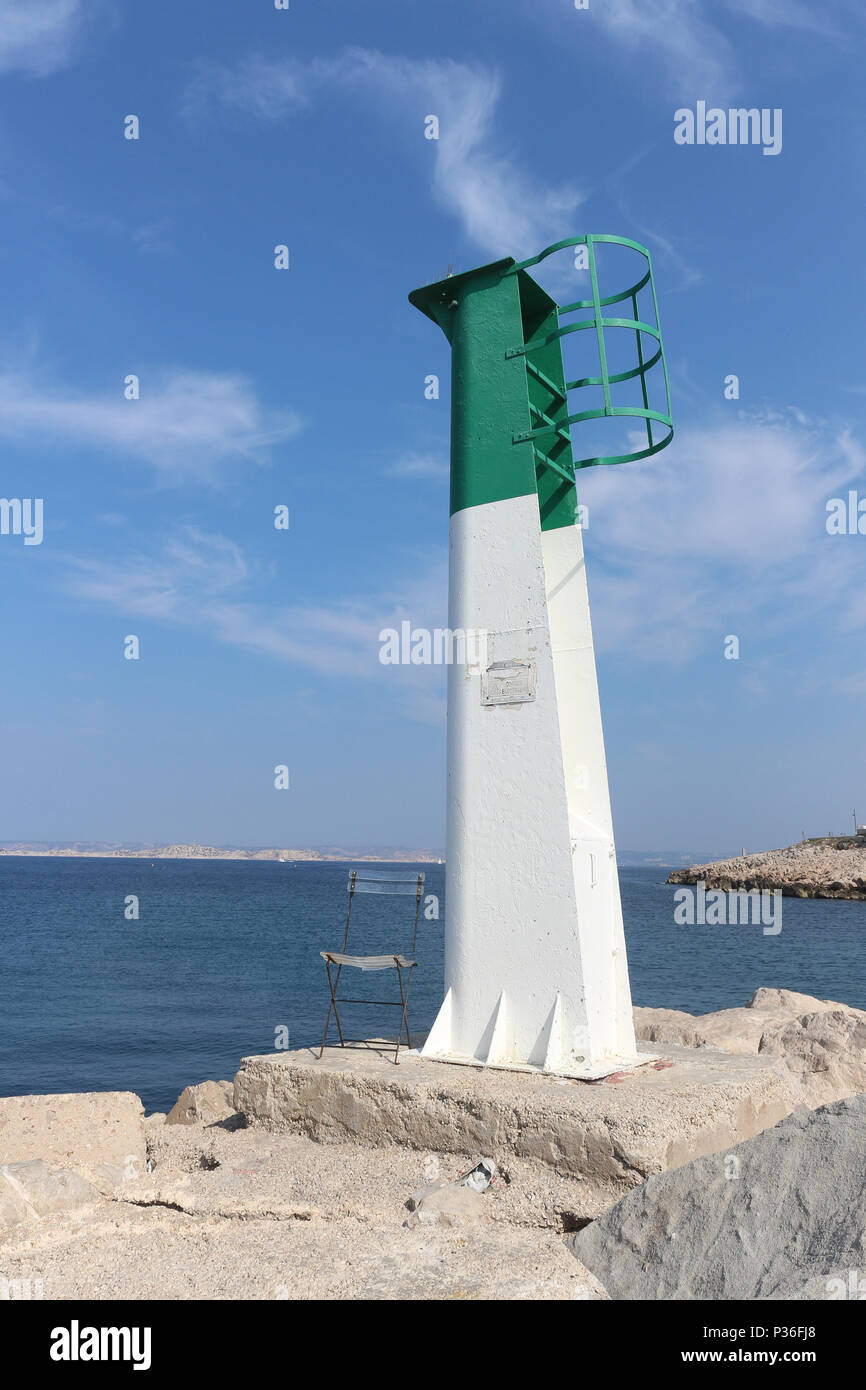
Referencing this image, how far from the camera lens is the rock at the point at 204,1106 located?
9.73 meters

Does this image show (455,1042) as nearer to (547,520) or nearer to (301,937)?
(547,520)

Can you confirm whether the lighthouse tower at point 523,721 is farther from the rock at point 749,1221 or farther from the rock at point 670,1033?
the rock at point 670,1033

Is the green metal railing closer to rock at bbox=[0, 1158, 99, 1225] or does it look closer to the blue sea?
rock at bbox=[0, 1158, 99, 1225]

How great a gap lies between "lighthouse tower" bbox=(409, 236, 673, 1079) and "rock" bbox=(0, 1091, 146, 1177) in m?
2.44

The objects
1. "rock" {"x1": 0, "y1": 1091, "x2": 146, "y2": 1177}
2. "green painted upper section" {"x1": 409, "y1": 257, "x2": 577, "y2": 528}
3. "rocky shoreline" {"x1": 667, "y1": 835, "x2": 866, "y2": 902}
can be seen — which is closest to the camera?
"rock" {"x1": 0, "y1": 1091, "x2": 146, "y2": 1177}

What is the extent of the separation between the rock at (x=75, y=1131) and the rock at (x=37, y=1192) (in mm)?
765

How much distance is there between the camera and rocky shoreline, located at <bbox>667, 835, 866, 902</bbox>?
63.2 meters

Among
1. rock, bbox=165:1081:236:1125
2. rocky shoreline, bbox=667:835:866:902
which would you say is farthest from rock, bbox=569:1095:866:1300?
rocky shoreline, bbox=667:835:866:902

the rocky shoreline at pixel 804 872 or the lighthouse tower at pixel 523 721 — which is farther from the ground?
the lighthouse tower at pixel 523 721

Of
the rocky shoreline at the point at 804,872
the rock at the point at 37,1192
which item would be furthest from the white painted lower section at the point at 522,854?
the rocky shoreline at the point at 804,872

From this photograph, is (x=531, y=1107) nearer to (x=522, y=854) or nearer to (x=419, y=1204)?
(x=419, y=1204)

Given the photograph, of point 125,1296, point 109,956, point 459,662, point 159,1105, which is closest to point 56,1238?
point 125,1296
